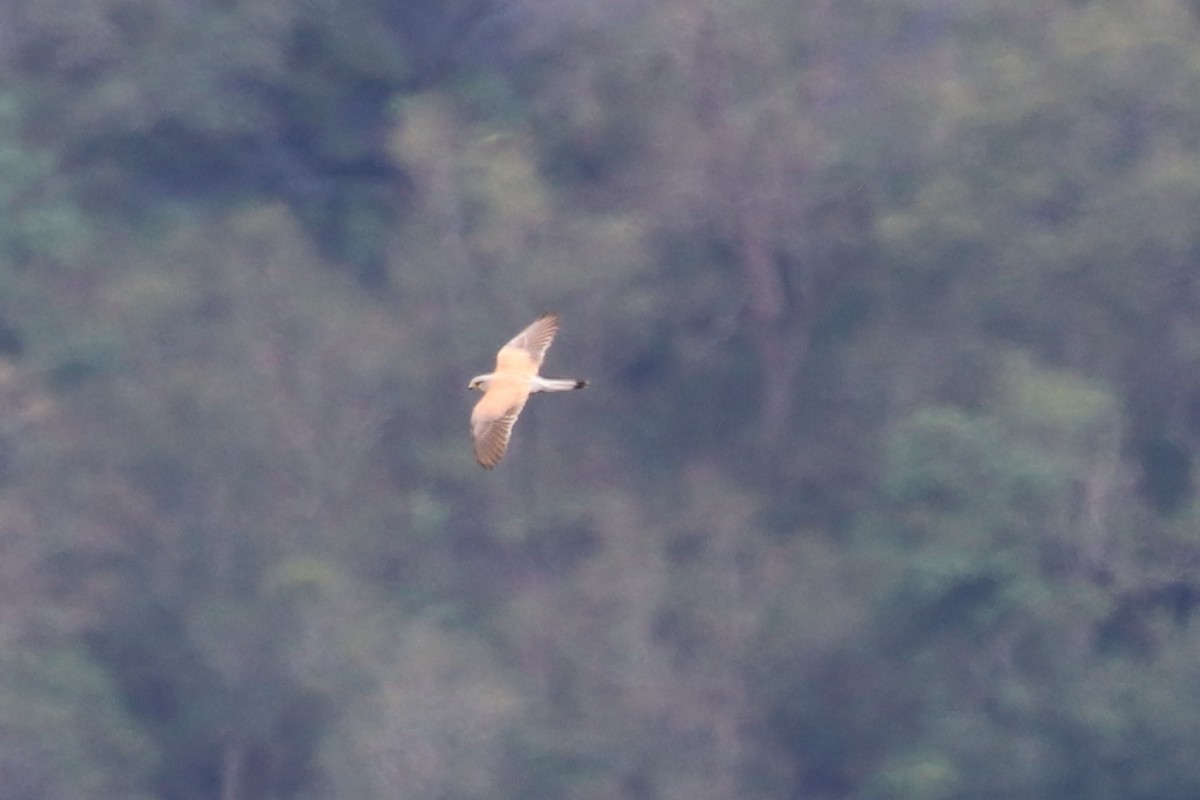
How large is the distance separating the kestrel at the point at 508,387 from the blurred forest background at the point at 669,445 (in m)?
7.54

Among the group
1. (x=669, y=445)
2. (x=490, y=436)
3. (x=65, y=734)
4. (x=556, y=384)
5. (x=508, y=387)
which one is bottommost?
(x=490, y=436)

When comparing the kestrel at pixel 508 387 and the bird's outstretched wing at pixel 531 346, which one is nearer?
the kestrel at pixel 508 387

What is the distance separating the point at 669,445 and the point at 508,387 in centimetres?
1083

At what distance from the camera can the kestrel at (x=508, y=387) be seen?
36.5ft

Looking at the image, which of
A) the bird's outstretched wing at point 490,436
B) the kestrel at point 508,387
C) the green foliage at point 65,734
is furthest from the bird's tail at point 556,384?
the green foliage at point 65,734

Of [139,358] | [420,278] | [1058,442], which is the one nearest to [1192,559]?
[1058,442]

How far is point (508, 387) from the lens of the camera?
1166 cm

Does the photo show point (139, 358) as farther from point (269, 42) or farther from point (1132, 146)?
point (1132, 146)

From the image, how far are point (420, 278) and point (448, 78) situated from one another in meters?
2.85

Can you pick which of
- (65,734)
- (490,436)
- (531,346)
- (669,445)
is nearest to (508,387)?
(490,436)

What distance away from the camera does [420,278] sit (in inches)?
830

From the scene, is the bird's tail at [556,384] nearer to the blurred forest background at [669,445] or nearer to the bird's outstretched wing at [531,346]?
the bird's outstretched wing at [531,346]

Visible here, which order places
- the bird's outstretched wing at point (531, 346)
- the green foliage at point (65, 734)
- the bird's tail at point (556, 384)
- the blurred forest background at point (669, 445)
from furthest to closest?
the green foliage at point (65, 734), the blurred forest background at point (669, 445), the bird's outstretched wing at point (531, 346), the bird's tail at point (556, 384)

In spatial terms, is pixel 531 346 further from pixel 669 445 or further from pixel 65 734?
pixel 669 445
